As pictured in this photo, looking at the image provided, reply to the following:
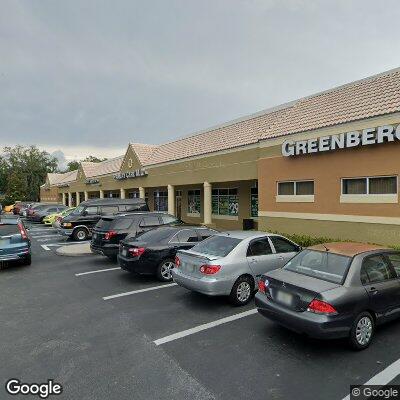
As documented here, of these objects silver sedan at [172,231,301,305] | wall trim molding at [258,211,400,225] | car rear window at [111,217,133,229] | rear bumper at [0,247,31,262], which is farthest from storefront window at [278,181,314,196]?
rear bumper at [0,247,31,262]

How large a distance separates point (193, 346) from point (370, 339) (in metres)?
2.74

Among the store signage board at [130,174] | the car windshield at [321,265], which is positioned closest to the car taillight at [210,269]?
the car windshield at [321,265]

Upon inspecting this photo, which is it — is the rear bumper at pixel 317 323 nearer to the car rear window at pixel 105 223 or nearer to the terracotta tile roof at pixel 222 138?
the car rear window at pixel 105 223

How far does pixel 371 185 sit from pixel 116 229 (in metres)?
8.53

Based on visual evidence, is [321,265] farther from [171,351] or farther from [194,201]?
[194,201]

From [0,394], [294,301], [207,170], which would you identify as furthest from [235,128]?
[0,394]

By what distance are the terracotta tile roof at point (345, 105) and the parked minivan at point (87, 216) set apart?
8784 millimetres

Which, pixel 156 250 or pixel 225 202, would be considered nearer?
pixel 156 250

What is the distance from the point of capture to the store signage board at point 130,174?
26.3m

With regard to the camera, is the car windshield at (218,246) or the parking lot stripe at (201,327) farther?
the car windshield at (218,246)

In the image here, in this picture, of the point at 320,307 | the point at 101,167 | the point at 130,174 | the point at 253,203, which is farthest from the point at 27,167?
the point at 320,307

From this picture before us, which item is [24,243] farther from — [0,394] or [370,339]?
[370,339]

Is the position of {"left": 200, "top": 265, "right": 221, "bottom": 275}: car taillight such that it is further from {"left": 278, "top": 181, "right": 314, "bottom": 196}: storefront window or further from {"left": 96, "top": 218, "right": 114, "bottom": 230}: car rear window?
{"left": 278, "top": 181, "right": 314, "bottom": 196}: storefront window

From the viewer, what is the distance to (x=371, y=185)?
1119 cm
